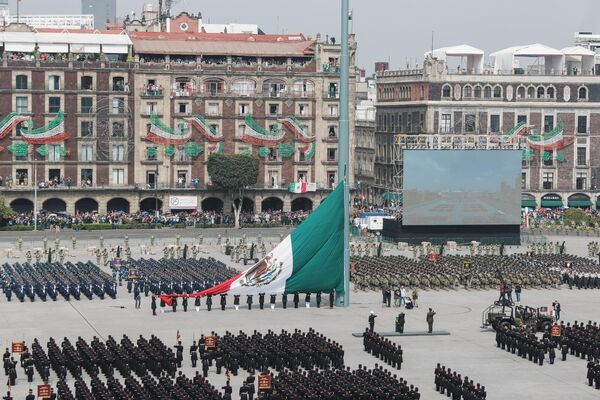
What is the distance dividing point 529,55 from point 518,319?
256 ft

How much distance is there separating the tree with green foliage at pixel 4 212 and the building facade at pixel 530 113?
3568 cm

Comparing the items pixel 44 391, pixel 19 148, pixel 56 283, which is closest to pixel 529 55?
pixel 19 148

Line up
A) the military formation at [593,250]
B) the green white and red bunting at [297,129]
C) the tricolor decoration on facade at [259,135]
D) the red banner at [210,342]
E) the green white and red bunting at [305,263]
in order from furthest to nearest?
the green white and red bunting at [297,129]
the tricolor decoration on facade at [259,135]
the military formation at [593,250]
the green white and red bunting at [305,263]
the red banner at [210,342]

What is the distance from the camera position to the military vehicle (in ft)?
229

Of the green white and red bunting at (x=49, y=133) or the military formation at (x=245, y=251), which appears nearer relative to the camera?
the military formation at (x=245, y=251)

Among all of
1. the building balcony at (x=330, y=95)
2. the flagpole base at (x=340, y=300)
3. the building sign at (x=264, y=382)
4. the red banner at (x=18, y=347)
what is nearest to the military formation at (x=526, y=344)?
the flagpole base at (x=340, y=300)

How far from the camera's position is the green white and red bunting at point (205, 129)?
137 metres

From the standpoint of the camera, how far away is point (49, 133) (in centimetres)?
13300

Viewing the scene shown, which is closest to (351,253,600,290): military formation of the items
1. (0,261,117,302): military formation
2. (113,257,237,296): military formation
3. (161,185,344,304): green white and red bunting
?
(113,257,237,296): military formation

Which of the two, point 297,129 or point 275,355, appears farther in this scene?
point 297,129

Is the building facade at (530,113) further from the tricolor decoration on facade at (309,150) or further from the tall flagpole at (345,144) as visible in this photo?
the tall flagpole at (345,144)

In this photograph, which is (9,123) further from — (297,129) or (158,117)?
(297,129)

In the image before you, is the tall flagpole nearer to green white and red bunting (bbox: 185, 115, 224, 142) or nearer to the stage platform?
the stage platform

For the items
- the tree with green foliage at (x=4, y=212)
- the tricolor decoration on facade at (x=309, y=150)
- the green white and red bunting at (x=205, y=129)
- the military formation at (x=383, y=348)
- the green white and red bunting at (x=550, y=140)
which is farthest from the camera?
the green white and red bunting at (x=550, y=140)
